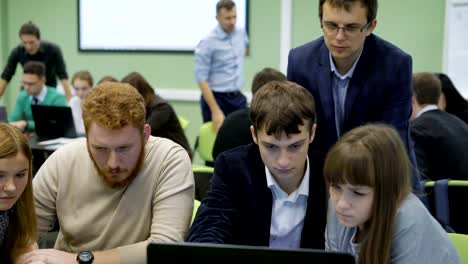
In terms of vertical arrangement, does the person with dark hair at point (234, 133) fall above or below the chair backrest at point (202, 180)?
above

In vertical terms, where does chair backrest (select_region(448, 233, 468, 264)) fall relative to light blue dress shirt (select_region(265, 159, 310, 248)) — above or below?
below

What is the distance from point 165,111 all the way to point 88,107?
78.4 inches

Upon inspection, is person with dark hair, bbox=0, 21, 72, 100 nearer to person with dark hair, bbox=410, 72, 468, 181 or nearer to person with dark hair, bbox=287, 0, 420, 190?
person with dark hair, bbox=410, 72, 468, 181

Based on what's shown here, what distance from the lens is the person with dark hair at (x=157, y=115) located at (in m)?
3.65

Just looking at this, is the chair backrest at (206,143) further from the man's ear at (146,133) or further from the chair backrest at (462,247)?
the chair backrest at (462,247)

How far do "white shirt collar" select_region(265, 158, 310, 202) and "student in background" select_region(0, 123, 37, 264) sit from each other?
66 cm

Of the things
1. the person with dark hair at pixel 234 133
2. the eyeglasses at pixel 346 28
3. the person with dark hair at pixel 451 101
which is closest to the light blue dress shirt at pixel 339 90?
the eyeglasses at pixel 346 28

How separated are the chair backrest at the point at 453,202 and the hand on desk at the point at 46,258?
1558 mm

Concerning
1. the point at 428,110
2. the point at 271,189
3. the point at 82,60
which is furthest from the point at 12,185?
the point at 82,60

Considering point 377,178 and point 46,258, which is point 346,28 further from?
point 46,258

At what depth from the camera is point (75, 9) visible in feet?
22.3

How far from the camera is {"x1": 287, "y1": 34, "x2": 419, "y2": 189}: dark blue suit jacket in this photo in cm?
211

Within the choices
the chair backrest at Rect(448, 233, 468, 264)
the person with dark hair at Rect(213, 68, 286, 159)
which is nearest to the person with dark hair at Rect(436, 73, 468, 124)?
the person with dark hair at Rect(213, 68, 286, 159)

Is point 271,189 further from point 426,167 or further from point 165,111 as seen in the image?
point 165,111
